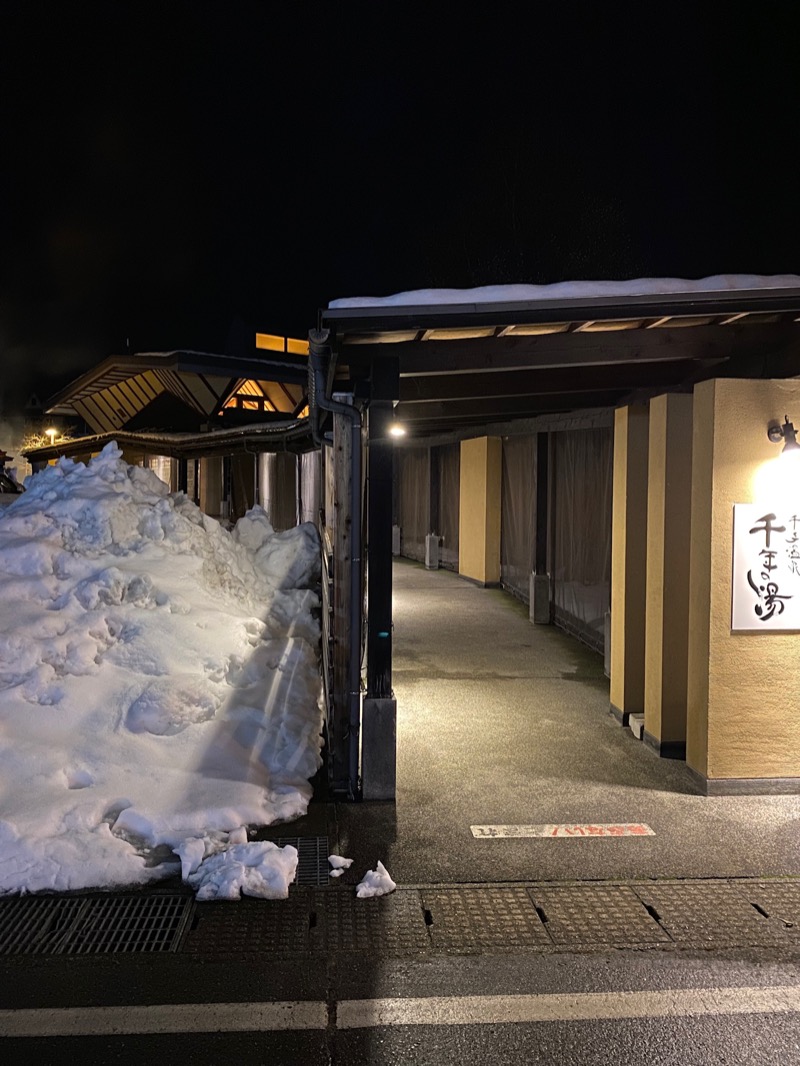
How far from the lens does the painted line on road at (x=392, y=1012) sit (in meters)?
3.96

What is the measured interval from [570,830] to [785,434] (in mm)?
3643

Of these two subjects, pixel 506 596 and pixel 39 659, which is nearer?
pixel 39 659

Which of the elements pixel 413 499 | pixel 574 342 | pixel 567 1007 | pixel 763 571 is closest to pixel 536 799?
pixel 763 571

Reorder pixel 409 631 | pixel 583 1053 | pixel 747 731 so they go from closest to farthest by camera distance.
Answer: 1. pixel 583 1053
2. pixel 747 731
3. pixel 409 631

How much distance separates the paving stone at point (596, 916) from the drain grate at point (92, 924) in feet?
7.30

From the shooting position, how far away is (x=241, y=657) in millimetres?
8484

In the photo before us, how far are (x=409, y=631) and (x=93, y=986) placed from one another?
10.0 m

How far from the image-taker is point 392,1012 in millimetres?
4078

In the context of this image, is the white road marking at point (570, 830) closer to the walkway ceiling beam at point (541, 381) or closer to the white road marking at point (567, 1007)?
the white road marking at point (567, 1007)

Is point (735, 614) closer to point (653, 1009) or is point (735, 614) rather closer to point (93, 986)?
point (653, 1009)

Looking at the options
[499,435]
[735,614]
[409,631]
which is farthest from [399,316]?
[499,435]

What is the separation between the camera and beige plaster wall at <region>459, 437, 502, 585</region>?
18531mm

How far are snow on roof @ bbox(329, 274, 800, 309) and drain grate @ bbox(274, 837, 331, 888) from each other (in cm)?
394

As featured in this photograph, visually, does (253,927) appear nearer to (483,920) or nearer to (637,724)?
(483,920)
